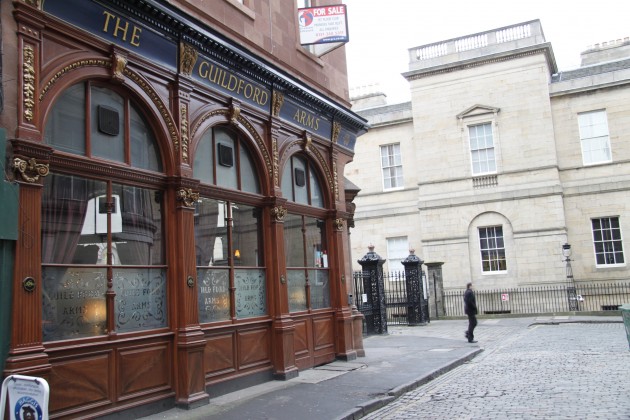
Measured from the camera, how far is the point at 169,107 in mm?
8664

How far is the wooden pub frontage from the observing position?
21.2ft

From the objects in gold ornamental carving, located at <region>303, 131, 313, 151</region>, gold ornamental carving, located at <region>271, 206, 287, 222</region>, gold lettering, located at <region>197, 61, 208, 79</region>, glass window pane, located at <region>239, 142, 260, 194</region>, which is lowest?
gold ornamental carving, located at <region>271, 206, 287, 222</region>

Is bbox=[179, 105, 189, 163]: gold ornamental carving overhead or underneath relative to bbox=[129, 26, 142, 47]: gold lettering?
underneath

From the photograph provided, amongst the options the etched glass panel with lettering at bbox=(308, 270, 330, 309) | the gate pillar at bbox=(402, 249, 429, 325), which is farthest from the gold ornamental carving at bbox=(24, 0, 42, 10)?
the gate pillar at bbox=(402, 249, 429, 325)

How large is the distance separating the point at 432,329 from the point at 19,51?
17.6 metres

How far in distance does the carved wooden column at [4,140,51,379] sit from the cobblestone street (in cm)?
441

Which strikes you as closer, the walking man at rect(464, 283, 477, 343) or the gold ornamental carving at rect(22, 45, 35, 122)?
the gold ornamental carving at rect(22, 45, 35, 122)

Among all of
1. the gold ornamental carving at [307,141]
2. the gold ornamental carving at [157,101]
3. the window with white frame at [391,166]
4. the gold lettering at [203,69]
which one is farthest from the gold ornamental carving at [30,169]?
the window with white frame at [391,166]

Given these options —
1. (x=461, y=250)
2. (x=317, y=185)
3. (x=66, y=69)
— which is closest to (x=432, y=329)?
(x=461, y=250)

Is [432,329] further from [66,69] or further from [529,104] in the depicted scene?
[66,69]

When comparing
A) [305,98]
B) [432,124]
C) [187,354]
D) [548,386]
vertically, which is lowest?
[548,386]

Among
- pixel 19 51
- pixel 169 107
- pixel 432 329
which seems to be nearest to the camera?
pixel 19 51

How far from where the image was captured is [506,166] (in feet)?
92.7

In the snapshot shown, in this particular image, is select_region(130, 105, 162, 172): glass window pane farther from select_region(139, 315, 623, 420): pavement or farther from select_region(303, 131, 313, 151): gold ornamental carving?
select_region(303, 131, 313, 151): gold ornamental carving
